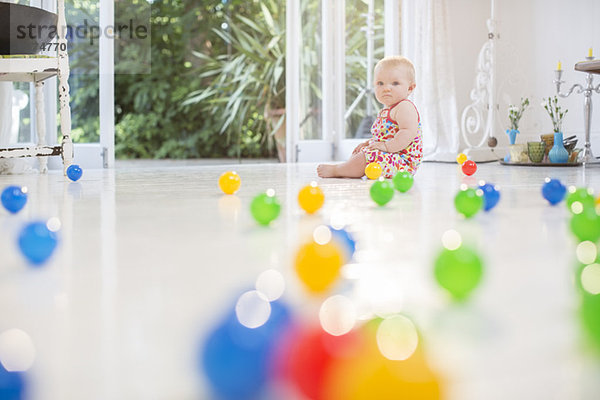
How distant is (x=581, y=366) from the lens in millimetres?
457

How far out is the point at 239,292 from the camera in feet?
2.18

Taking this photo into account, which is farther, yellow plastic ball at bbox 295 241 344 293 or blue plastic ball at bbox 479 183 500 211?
blue plastic ball at bbox 479 183 500 211

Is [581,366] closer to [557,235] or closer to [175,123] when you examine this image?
[557,235]

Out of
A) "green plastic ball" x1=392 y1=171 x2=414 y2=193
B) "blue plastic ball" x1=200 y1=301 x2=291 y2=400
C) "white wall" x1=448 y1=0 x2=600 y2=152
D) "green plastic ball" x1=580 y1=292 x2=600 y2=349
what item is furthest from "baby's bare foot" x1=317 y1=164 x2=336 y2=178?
A: "white wall" x1=448 y1=0 x2=600 y2=152

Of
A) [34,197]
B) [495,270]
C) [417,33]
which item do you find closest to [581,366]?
[495,270]

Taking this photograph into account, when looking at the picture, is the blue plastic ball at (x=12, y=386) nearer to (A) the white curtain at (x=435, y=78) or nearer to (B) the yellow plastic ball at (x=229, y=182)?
(B) the yellow plastic ball at (x=229, y=182)

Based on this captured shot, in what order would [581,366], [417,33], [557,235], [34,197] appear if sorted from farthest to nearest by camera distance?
[417,33] → [34,197] → [557,235] → [581,366]

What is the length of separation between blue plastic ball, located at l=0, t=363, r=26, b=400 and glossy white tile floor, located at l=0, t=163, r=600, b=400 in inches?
0.6

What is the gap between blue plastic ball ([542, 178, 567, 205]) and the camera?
4.90ft

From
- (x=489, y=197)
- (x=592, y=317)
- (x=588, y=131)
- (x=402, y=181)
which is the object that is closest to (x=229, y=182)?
(x=402, y=181)

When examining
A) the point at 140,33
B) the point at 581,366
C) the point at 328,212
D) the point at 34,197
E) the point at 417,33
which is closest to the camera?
the point at 581,366

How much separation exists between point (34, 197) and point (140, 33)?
197 inches

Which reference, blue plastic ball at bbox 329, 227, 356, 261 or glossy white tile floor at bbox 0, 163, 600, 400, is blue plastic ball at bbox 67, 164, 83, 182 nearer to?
glossy white tile floor at bbox 0, 163, 600, 400

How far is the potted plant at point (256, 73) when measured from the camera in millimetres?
5402
